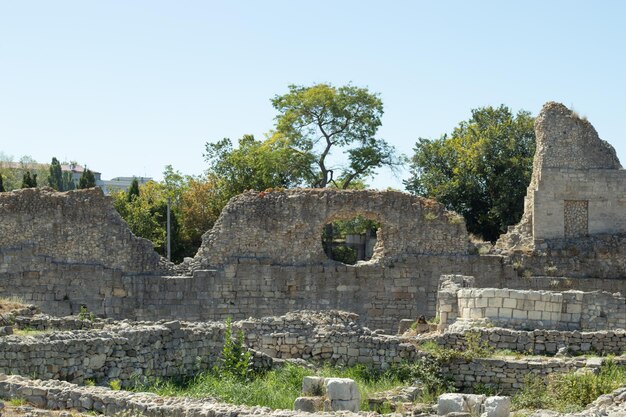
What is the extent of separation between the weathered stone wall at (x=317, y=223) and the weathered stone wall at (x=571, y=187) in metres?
2.13

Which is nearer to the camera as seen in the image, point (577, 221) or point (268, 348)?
point (268, 348)

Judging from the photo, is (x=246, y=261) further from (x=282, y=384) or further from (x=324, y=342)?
(x=282, y=384)

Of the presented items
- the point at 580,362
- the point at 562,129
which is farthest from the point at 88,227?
the point at 580,362

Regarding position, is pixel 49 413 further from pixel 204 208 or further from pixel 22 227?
pixel 204 208

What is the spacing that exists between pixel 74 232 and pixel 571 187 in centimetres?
1229

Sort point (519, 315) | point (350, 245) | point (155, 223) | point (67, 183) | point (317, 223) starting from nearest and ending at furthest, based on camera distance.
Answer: point (519, 315) → point (317, 223) → point (350, 245) → point (155, 223) → point (67, 183)

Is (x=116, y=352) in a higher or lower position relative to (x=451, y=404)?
higher

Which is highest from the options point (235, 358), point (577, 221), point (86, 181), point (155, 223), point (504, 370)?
point (86, 181)

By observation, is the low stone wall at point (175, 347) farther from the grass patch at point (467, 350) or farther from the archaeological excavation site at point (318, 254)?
the archaeological excavation site at point (318, 254)

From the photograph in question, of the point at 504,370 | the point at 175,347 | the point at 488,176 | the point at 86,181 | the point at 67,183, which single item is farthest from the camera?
the point at 67,183

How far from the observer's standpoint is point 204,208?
50.2 metres

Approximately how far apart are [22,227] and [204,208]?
20.0 metres

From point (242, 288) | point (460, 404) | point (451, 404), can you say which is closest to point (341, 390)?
point (451, 404)

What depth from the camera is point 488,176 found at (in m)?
43.2
